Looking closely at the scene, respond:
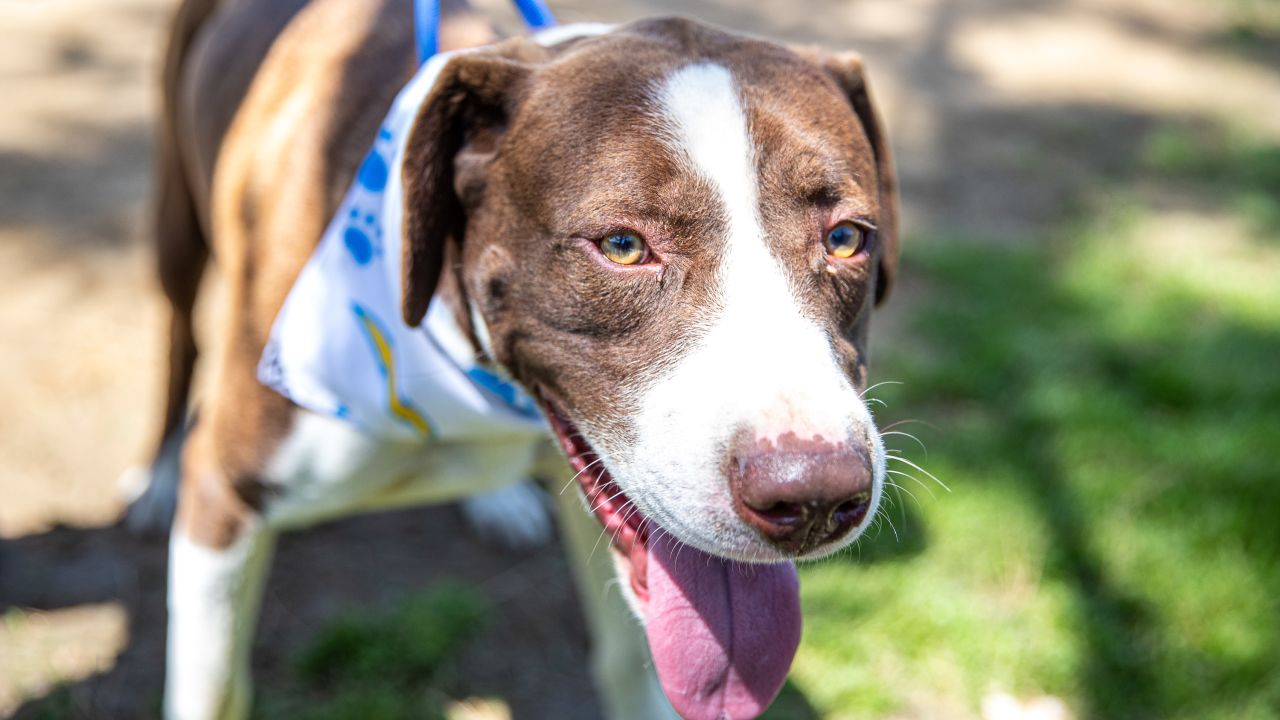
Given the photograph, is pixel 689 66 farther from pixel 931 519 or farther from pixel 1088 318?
pixel 1088 318

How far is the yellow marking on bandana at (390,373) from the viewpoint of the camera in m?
2.33

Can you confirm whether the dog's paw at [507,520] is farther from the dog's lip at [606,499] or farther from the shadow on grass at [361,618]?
the dog's lip at [606,499]

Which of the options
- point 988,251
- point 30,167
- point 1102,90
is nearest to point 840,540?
point 988,251

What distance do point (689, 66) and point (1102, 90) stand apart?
6.39 meters

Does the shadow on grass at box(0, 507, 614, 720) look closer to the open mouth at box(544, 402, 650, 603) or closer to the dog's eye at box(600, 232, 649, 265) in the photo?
the open mouth at box(544, 402, 650, 603)

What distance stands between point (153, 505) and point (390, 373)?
1616 millimetres

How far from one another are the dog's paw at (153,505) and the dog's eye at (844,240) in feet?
7.92

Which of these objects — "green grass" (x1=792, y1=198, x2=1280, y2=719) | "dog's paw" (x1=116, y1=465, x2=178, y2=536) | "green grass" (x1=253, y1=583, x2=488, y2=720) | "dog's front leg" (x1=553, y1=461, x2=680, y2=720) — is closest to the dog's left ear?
"dog's front leg" (x1=553, y1=461, x2=680, y2=720)

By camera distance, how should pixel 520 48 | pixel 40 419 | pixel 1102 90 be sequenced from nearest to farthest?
pixel 520 48, pixel 40 419, pixel 1102 90

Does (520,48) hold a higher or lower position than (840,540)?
higher

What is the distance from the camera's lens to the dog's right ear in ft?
7.03

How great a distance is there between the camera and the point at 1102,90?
24.9ft

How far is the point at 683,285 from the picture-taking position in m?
1.95

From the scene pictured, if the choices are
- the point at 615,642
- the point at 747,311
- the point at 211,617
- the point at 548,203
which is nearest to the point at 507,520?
the point at 615,642
